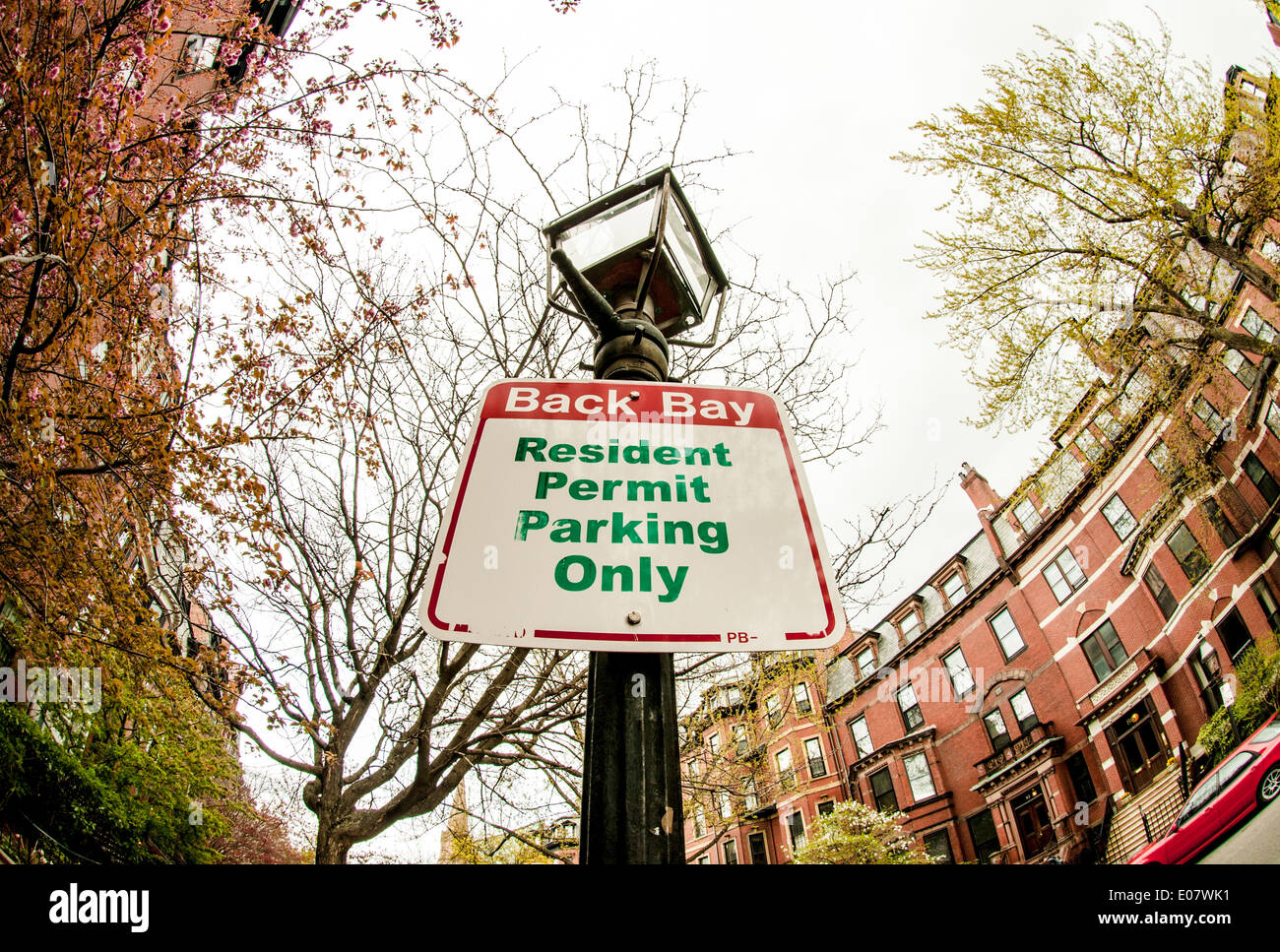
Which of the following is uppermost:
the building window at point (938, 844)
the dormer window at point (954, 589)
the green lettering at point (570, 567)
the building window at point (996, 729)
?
the dormer window at point (954, 589)

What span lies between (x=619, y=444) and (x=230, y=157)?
23.8ft

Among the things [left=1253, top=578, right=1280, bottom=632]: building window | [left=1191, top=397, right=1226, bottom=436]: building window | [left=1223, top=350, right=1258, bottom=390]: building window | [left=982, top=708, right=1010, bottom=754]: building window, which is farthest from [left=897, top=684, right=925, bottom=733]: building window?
[left=1223, top=350, right=1258, bottom=390]: building window

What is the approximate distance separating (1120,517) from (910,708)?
435 inches

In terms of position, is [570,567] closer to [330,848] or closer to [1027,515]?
[330,848]

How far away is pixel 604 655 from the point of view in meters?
1.46

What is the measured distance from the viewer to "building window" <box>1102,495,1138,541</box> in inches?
800

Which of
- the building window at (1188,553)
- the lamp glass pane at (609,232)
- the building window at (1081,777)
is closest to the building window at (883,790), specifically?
the building window at (1081,777)

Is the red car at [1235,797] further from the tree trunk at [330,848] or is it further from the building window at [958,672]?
the building window at [958,672]

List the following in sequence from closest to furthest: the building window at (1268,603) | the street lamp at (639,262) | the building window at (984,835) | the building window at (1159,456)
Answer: the street lamp at (639,262) → the building window at (1268,603) → the building window at (1159,456) → the building window at (984,835)

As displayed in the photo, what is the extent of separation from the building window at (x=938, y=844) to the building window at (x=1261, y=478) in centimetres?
1535

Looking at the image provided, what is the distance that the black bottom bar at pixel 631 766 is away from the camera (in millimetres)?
1218

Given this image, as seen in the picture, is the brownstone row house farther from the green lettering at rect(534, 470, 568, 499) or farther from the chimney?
the green lettering at rect(534, 470, 568, 499)
